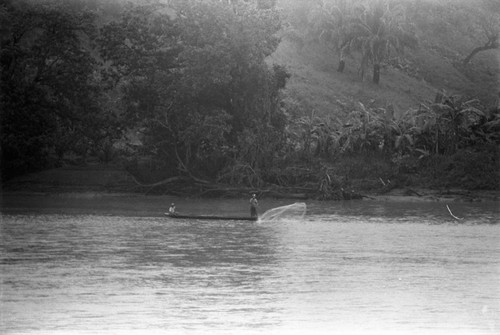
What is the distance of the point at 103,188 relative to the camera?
71875 mm

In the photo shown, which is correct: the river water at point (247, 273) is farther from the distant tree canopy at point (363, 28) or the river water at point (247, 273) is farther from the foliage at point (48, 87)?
the distant tree canopy at point (363, 28)

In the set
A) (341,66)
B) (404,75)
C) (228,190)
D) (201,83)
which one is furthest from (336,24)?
(228,190)

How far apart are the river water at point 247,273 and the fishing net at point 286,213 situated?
0.64 metres

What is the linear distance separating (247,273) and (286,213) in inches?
959

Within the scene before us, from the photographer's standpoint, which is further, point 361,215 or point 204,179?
point 204,179

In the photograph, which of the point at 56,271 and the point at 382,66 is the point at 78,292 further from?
the point at 382,66

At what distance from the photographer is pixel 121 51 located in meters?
71.6

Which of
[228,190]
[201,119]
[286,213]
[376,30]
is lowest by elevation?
[286,213]

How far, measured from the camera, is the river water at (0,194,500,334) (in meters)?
26.1

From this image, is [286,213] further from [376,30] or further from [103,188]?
[376,30]

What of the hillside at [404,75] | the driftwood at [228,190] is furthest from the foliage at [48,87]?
the hillside at [404,75]

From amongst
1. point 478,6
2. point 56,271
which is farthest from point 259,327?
point 478,6

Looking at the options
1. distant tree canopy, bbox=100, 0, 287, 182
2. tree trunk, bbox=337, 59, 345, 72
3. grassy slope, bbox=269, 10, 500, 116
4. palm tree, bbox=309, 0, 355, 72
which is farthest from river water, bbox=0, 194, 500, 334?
tree trunk, bbox=337, 59, 345, 72

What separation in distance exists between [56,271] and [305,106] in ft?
196
